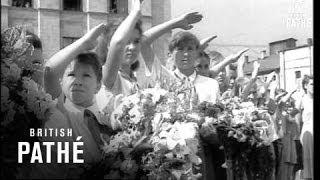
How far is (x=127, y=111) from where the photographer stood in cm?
296

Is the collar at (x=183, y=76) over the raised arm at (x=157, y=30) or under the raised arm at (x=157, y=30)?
under

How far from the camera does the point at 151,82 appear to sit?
315 centimetres

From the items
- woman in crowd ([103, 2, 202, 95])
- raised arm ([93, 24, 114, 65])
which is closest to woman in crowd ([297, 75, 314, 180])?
woman in crowd ([103, 2, 202, 95])

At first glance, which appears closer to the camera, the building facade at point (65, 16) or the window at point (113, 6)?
the building facade at point (65, 16)

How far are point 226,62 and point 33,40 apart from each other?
3.51 feet

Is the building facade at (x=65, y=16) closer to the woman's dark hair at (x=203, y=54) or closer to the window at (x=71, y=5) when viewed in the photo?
the window at (x=71, y=5)

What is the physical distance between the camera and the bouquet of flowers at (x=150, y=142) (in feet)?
9.47

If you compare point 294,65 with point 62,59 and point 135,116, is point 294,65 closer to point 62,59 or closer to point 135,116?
point 135,116

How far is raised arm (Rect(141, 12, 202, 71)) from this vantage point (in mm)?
→ 3125

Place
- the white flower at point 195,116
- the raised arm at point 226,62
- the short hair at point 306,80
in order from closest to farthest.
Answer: the white flower at point 195,116 → the raised arm at point 226,62 → the short hair at point 306,80

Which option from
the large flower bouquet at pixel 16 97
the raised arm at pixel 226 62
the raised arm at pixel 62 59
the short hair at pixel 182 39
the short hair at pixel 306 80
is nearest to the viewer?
the large flower bouquet at pixel 16 97

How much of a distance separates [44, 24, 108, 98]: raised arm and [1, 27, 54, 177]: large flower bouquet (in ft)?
0.16

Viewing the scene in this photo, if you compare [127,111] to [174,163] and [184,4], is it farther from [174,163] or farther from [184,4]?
[184,4]

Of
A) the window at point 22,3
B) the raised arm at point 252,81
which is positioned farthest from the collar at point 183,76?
the window at point 22,3
